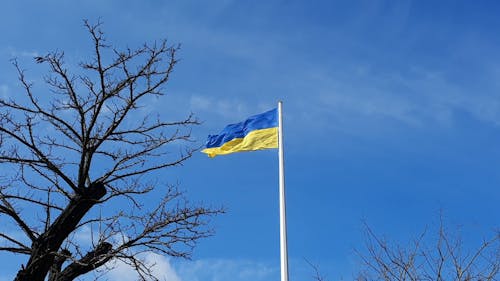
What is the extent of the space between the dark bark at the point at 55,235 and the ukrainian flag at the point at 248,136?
12.4 ft

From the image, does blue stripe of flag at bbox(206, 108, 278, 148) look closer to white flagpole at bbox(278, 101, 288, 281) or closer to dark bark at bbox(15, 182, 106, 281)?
white flagpole at bbox(278, 101, 288, 281)

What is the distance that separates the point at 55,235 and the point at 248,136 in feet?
16.5

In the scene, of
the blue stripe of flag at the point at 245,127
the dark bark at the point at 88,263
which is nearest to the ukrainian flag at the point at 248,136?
the blue stripe of flag at the point at 245,127

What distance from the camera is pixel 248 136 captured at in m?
13.6

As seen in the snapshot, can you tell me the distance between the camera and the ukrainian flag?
13.6 metres

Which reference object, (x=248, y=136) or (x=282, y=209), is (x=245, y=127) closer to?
(x=248, y=136)

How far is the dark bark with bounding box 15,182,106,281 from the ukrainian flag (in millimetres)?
3772

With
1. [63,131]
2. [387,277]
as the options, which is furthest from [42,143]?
[387,277]

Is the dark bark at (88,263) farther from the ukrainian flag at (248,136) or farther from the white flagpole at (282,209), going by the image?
the ukrainian flag at (248,136)

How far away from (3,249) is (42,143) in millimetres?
2075

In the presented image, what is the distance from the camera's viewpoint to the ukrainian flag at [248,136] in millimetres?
13555

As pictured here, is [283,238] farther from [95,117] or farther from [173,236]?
[95,117]

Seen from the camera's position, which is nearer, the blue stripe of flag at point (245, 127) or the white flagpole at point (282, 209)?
the white flagpole at point (282, 209)

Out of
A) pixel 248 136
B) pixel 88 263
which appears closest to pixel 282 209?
pixel 248 136
